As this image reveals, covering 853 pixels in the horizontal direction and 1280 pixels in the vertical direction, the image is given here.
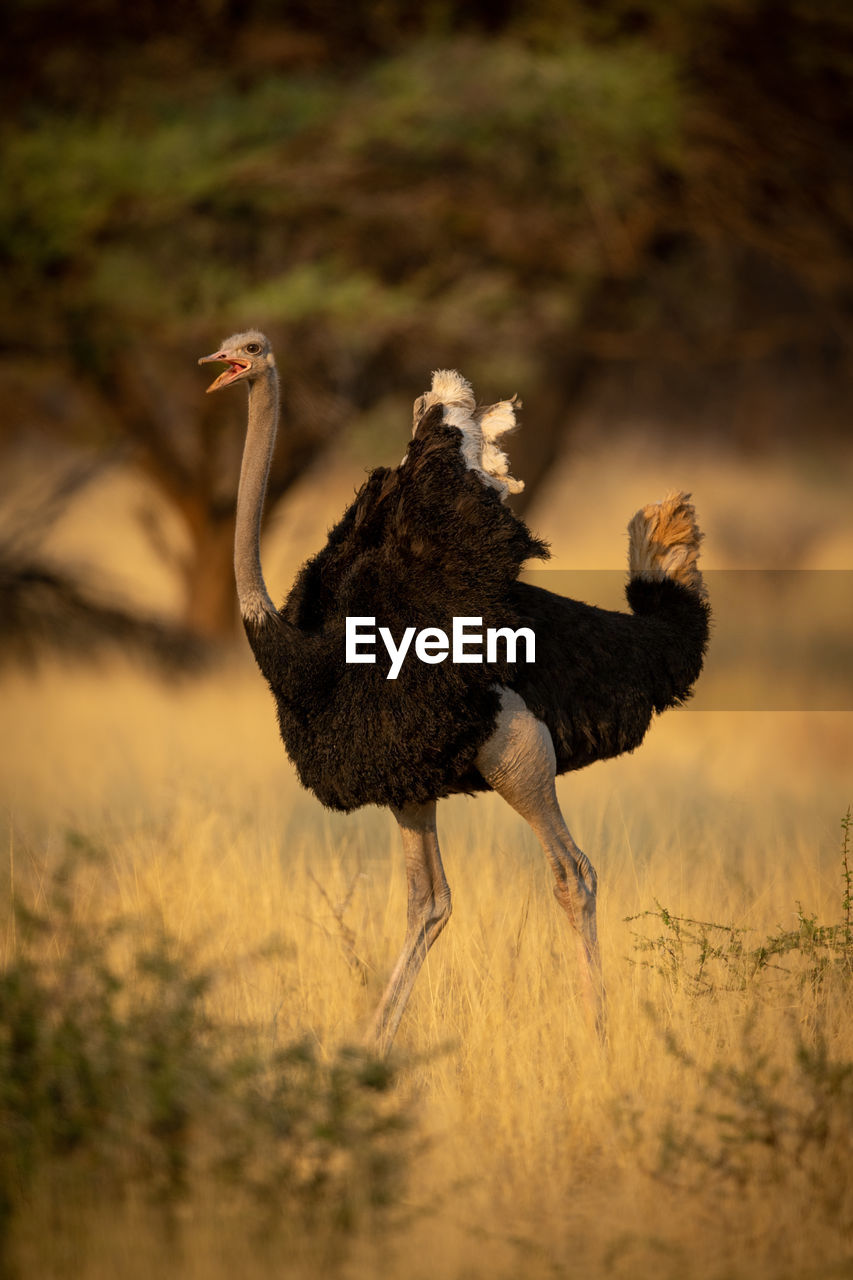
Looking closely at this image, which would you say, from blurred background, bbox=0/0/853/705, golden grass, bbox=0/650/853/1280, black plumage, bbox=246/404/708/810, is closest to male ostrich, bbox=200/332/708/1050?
black plumage, bbox=246/404/708/810

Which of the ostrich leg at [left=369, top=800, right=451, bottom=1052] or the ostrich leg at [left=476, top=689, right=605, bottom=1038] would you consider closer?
the ostrich leg at [left=476, top=689, right=605, bottom=1038]

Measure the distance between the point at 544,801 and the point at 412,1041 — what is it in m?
0.80

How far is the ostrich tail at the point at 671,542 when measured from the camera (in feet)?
17.1

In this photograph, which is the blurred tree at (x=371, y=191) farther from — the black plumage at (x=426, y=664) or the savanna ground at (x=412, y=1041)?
the black plumage at (x=426, y=664)

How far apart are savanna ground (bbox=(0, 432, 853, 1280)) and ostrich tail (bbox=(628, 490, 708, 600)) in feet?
3.62

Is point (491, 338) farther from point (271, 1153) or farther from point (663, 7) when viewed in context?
point (271, 1153)

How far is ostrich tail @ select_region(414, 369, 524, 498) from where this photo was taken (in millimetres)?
4484

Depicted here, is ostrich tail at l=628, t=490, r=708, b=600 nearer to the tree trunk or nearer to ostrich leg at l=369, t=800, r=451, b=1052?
ostrich leg at l=369, t=800, r=451, b=1052

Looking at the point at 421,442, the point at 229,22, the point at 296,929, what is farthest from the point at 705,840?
the point at 229,22

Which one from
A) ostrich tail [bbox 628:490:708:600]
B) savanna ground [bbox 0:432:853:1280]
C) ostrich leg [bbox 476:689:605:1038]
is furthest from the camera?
ostrich tail [bbox 628:490:708:600]

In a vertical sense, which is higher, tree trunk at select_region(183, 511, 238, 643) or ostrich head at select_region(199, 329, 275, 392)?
tree trunk at select_region(183, 511, 238, 643)

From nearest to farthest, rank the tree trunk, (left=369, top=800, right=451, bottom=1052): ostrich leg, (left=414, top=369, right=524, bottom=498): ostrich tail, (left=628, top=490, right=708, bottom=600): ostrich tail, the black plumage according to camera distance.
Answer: the black plumage < (left=414, top=369, right=524, bottom=498): ostrich tail < (left=369, top=800, right=451, bottom=1052): ostrich leg < (left=628, top=490, right=708, bottom=600): ostrich tail < the tree trunk

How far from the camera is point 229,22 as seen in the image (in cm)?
1173

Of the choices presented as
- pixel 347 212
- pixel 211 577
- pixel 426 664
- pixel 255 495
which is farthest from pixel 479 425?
pixel 211 577
